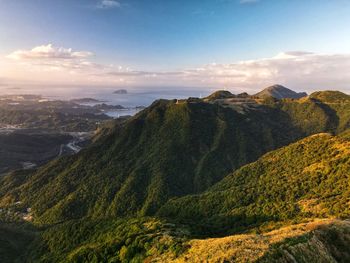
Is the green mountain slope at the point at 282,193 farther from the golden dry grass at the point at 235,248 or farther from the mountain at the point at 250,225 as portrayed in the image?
the golden dry grass at the point at 235,248

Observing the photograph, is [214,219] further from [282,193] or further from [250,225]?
[282,193]

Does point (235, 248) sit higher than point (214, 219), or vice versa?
point (235, 248)

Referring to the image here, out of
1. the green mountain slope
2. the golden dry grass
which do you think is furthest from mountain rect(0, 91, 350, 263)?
the green mountain slope

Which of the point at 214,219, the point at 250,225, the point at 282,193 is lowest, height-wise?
the point at 214,219

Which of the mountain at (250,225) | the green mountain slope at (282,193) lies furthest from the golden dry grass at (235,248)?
the green mountain slope at (282,193)

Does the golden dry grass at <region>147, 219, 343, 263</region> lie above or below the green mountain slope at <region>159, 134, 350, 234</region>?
above

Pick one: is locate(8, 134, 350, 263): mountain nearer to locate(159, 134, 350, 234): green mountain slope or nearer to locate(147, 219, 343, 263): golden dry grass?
locate(147, 219, 343, 263): golden dry grass

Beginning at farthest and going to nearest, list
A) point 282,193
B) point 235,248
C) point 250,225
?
point 282,193, point 250,225, point 235,248

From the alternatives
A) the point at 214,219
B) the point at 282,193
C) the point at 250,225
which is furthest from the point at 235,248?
the point at 282,193

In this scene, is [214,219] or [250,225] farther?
[214,219]
